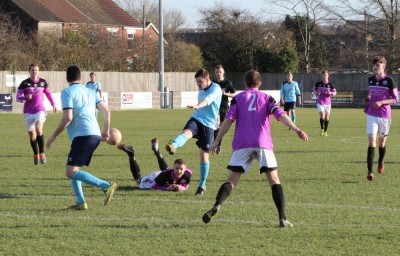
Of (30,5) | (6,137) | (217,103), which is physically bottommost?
(6,137)

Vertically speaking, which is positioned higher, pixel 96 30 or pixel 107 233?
pixel 96 30

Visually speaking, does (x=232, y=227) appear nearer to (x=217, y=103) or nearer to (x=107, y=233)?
(x=107, y=233)

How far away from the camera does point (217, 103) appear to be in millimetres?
11516

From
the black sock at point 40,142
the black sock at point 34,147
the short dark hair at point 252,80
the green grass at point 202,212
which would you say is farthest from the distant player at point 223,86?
the short dark hair at point 252,80

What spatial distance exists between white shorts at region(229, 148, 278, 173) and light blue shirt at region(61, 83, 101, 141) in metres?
2.07

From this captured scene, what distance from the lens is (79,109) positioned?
31.4 ft

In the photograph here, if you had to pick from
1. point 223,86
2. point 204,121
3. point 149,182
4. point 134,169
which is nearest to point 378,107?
point 204,121

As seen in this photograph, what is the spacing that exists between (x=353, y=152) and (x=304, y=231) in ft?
32.6

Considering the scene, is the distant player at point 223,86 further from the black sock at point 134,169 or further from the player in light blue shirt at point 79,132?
the player in light blue shirt at point 79,132

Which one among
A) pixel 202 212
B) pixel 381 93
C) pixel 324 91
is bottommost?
pixel 202 212

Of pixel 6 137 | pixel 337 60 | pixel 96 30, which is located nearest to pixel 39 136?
pixel 6 137

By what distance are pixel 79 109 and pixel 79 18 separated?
5413 cm

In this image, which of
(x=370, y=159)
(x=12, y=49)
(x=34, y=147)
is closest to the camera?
(x=370, y=159)

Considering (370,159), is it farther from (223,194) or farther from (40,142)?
(40,142)
